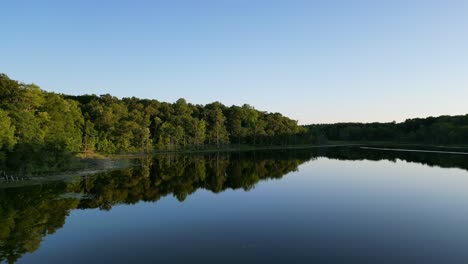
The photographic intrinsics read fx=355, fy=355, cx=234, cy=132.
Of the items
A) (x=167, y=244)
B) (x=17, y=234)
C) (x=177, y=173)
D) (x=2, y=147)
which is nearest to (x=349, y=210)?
(x=167, y=244)

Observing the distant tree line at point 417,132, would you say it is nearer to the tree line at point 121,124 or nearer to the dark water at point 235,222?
the tree line at point 121,124

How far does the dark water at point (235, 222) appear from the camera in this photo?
1797 centimetres

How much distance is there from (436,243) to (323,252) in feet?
21.8

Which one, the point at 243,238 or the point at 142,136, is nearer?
the point at 243,238

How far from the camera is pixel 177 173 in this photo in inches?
2105

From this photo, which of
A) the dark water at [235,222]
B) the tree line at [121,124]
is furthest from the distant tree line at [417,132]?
the dark water at [235,222]

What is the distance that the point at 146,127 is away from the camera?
98.8m

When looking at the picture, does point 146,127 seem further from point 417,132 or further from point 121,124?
point 417,132

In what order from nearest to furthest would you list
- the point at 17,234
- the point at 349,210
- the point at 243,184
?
the point at 17,234 < the point at 349,210 < the point at 243,184

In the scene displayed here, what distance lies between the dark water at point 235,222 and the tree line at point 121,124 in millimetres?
9287

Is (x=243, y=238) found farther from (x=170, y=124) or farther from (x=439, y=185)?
(x=170, y=124)

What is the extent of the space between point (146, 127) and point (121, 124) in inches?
420

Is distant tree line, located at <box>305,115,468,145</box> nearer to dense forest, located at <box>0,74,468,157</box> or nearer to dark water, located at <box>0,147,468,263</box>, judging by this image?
dense forest, located at <box>0,74,468,157</box>

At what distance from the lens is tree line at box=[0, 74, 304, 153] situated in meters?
44.5
